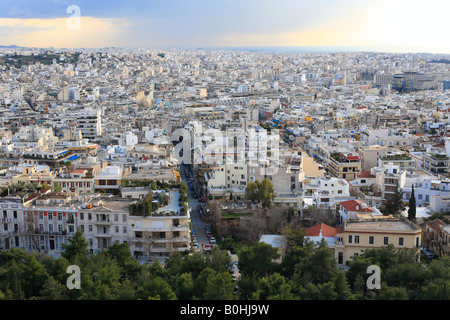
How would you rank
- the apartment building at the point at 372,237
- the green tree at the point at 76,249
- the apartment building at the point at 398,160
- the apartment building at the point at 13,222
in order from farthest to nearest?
the apartment building at the point at 398,160, the apartment building at the point at 13,222, the apartment building at the point at 372,237, the green tree at the point at 76,249

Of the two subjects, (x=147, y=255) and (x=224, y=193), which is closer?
(x=147, y=255)

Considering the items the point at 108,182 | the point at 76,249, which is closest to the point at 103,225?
the point at 76,249

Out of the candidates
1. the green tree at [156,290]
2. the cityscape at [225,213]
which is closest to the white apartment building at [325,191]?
the cityscape at [225,213]

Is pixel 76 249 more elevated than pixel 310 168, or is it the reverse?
pixel 310 168

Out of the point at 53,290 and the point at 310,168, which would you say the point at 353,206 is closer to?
the point at 310,168

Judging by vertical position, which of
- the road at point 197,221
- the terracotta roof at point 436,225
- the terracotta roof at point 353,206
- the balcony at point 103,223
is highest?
the terracotta roof at point 353,206

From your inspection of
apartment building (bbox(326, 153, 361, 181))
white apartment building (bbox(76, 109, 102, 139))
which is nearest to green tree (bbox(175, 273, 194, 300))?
apartment building (bbox(326, 153, 361, 181))

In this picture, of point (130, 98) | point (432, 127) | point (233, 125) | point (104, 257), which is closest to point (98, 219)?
point (104, 257)

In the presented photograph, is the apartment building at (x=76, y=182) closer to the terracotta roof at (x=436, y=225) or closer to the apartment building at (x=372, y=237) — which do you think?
the apartment building at (x=372, y=237)

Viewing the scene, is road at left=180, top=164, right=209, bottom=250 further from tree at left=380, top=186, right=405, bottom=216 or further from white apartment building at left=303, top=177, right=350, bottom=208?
tree at left=380, top=186, right=405, bottom=216

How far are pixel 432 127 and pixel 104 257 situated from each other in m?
17.3

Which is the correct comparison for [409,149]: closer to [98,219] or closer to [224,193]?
[224,193]
